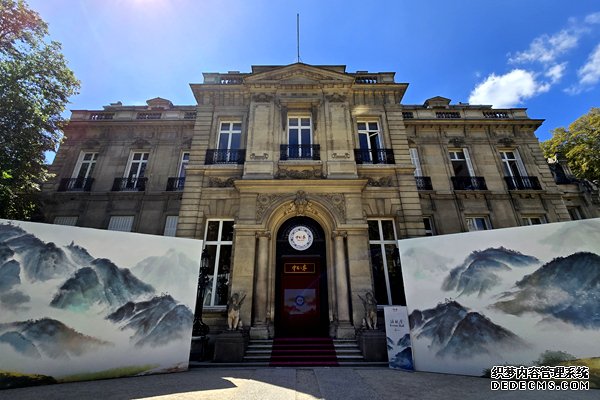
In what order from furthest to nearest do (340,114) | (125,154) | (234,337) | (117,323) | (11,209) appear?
(125,154) → (340,114) → (11,209) → (234,337) → (117,323)

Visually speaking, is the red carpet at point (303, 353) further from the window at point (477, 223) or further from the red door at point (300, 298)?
the window at point (477, 223)

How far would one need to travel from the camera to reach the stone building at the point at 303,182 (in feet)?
34.2

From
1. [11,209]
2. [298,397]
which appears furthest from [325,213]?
[11,209]

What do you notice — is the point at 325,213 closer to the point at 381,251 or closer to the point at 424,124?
the point at 381,251

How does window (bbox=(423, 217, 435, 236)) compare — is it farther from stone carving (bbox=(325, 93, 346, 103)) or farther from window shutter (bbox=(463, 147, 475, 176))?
stone carving (bbox=(325, 93, 346, 103))

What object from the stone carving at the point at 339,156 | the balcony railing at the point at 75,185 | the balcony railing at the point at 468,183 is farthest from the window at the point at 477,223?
the balcony railing at the point at 75,185

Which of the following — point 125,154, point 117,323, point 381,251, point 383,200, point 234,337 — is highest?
point 125,154

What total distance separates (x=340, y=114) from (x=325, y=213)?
210 inches

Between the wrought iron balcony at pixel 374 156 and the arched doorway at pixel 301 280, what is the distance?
13.0ft

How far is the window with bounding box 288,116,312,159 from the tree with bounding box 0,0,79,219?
11.5 metres

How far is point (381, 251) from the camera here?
11094mm

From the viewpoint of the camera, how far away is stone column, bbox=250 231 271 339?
916 centimetres

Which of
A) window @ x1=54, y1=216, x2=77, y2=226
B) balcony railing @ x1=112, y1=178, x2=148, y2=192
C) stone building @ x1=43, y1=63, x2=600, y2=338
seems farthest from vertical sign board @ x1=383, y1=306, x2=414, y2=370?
window @ x1=54, y1=216, x2=77, y2=226

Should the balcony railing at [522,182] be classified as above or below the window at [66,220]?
above
